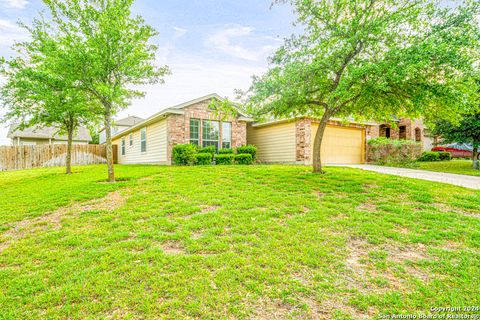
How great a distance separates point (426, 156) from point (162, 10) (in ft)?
65.2

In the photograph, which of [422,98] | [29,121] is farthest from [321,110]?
[29,121]

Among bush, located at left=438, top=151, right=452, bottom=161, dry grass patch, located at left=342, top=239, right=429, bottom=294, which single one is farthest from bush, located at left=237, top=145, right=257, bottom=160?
bush, located at left=438, top=151, right=452, bottom=161

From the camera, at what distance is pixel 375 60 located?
7379mm

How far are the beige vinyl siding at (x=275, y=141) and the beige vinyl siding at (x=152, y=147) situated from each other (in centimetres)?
605

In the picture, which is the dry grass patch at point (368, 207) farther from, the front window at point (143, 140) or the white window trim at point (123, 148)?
the white window trim at point (123, 148)

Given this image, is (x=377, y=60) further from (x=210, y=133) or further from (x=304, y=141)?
(x=210, y=133)

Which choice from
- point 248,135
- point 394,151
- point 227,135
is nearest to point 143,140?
A: point 227,135

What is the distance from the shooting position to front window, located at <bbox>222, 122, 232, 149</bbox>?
1516cm

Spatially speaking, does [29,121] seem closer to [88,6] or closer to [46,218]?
[88,6]

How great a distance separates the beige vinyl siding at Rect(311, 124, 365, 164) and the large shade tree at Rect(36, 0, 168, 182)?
10.2 m

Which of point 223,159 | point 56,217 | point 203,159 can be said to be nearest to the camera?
point 56,217

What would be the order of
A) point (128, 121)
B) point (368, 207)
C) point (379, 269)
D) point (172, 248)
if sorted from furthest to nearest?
1. point (128, 121)
2. point (368, 207)
3. point (172, 248)
4. point (379, 269)

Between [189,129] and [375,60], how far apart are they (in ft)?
31.9

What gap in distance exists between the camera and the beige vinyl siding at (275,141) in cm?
1461
